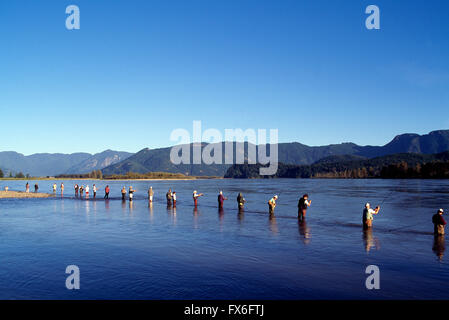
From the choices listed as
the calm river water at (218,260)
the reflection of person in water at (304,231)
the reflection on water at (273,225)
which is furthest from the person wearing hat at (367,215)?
the reflection on water at (273,225)

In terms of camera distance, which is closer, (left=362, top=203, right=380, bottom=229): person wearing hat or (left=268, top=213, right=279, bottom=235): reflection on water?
(left=268, top=213, right=279, bottom=235): reflection on water

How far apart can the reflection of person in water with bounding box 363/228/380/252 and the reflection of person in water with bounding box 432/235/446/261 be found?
2.56 meters

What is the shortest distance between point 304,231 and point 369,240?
13.8 ft

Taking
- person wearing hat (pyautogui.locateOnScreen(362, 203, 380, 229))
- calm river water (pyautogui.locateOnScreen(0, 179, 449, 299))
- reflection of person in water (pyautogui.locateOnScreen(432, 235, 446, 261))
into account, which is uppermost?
person wearing hat (pyautogui.locateOnScreen(362, 203, 380, 229))

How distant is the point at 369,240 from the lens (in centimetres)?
1898

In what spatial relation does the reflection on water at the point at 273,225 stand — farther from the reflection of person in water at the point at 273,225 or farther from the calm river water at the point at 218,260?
the calm river water at the point at 218,260

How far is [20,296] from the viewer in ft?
31.2

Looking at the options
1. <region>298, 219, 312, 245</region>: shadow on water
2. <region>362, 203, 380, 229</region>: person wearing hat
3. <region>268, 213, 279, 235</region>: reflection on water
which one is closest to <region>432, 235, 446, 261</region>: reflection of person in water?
<region>362, 203, 380, 229</region>: person wearing hat

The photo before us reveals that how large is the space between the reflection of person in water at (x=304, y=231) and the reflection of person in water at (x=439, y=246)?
19.5ft

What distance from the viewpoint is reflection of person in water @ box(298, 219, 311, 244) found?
19.0m

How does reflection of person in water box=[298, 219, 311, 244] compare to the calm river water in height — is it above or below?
below

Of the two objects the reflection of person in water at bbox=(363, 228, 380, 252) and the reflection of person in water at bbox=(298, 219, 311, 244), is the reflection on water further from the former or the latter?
the reflection of person in water at bbox=(363, 228, 380, 252)
